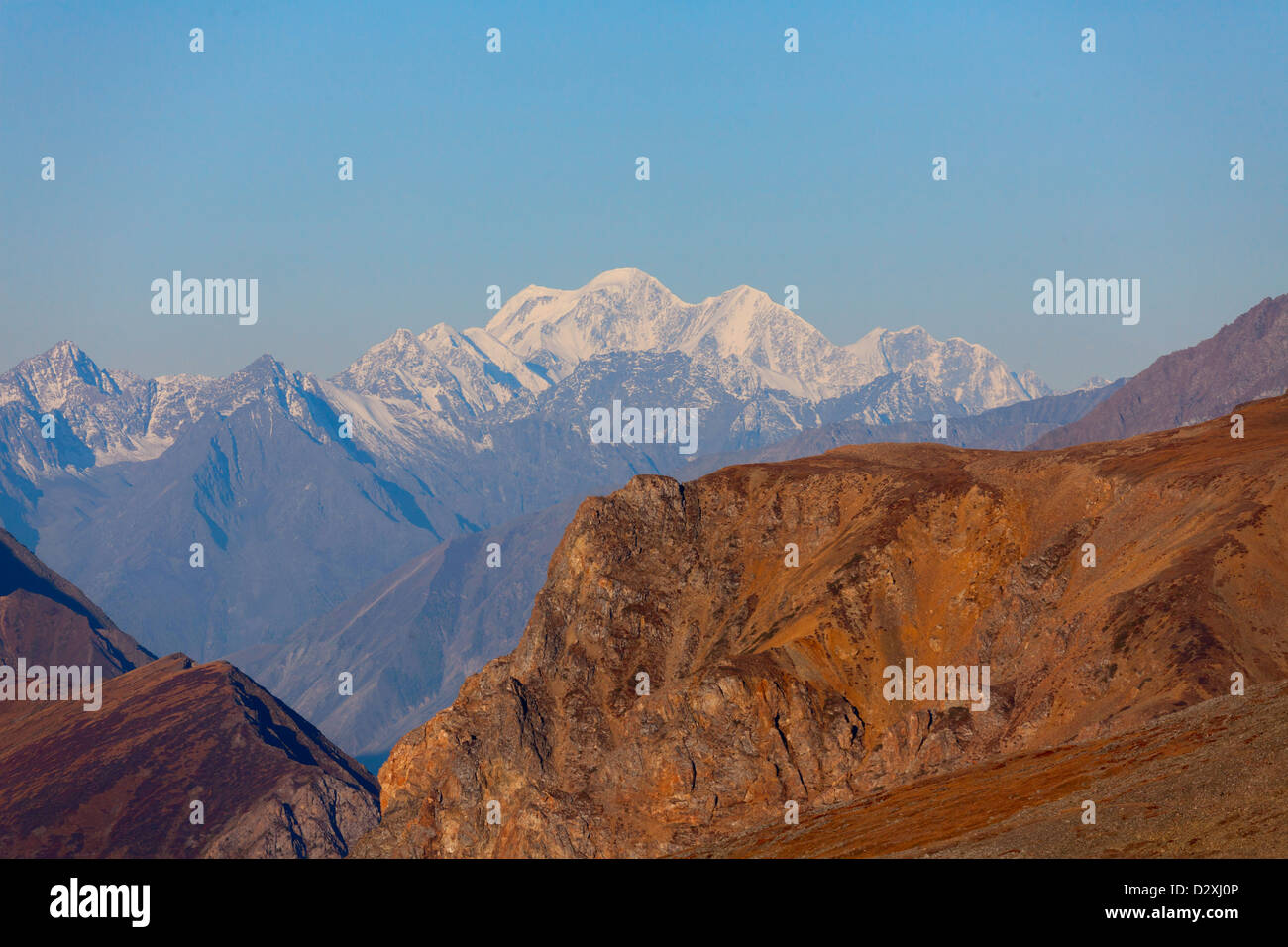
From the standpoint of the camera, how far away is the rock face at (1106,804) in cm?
11775

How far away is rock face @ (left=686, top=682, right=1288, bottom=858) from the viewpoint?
117750 millimetres

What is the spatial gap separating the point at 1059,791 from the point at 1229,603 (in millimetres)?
54763

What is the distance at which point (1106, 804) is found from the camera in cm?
13188
